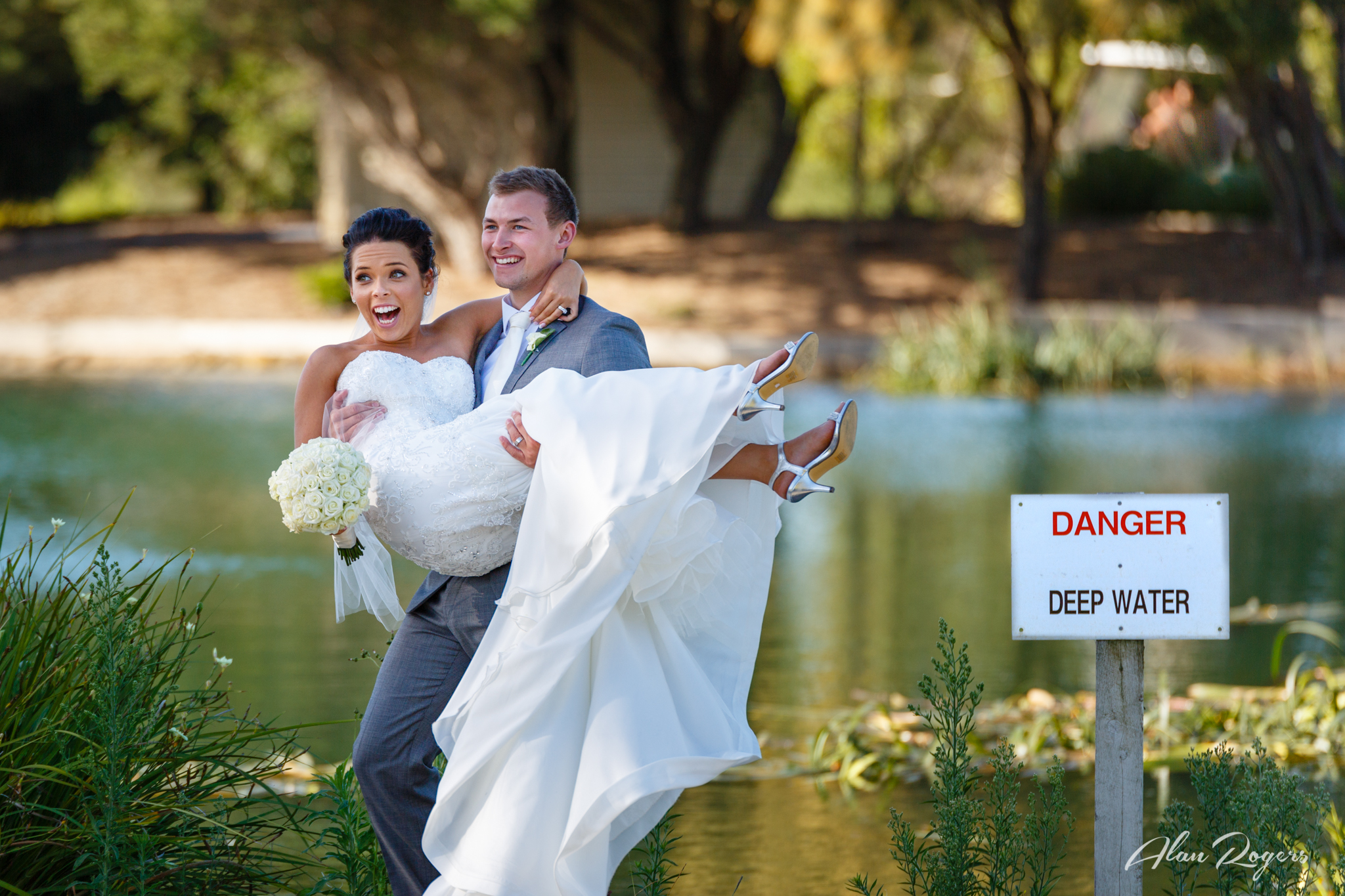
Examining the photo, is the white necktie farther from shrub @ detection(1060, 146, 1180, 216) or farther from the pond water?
shrub @ detection(1060, 146, 1180, 216)

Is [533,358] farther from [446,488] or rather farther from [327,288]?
[327,288]

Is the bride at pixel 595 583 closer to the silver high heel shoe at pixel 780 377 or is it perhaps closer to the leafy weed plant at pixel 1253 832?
the silver high heel shoe at pixel 780 377

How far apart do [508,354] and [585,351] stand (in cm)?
30

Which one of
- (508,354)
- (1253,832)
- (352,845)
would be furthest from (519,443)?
(1253,832)

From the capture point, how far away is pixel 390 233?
3.59m

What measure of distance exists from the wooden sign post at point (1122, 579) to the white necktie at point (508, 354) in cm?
128

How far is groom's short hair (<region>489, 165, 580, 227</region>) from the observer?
3.49m

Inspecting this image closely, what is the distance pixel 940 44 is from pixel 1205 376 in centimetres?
1050

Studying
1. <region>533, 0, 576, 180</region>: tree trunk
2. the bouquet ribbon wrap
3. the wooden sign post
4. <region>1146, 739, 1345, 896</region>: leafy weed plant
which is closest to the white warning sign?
the wooden sign post

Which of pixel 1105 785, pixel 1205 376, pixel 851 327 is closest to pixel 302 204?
pixel 851 327

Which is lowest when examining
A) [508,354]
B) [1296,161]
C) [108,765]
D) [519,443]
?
[108,765]

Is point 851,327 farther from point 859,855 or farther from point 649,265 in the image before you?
point 859,855

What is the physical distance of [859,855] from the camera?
4.52m

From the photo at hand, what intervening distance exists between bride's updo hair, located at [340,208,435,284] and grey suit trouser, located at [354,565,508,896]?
2.76 ft
